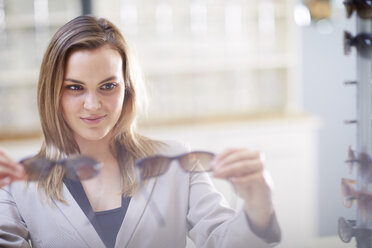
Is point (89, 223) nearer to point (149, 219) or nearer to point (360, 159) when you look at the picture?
point (149, 219)

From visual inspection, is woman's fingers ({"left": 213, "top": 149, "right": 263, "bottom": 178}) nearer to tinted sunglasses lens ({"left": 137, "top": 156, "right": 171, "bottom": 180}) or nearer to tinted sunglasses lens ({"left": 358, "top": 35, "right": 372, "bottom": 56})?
tinted sunglasses lens ({"left": 137, "top": 156, "right": 171, "bottom": 180})

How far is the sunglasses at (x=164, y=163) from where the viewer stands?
0.53 metres

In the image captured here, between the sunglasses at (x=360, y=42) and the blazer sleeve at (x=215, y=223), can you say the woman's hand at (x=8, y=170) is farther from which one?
the sunglasses at (x=360, y=42)

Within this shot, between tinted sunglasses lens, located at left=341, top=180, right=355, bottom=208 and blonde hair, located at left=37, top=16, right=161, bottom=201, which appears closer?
blonde hair, located at left=37, top=16, right=161, bottom=201

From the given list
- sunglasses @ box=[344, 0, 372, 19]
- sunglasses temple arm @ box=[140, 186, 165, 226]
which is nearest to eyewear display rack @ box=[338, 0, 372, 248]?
sunglasses @ box=[344, 0, 372, 19]

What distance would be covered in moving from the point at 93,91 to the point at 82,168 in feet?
0.30

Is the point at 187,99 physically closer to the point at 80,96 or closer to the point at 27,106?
the point at 27,106

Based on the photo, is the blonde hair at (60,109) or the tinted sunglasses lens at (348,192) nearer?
the blonde hair at (60,109)

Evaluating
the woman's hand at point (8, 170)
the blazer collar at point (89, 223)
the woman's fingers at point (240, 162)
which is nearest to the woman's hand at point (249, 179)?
the woman's fingers at point (240, 162)

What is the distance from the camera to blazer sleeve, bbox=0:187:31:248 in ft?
1.73

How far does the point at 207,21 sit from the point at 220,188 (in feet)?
4.47

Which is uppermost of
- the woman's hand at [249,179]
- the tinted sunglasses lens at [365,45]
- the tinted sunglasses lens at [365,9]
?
the tinted sunglasses lens at [365,9]

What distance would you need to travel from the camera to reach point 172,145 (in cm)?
59

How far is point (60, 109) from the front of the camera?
20.1 inches
